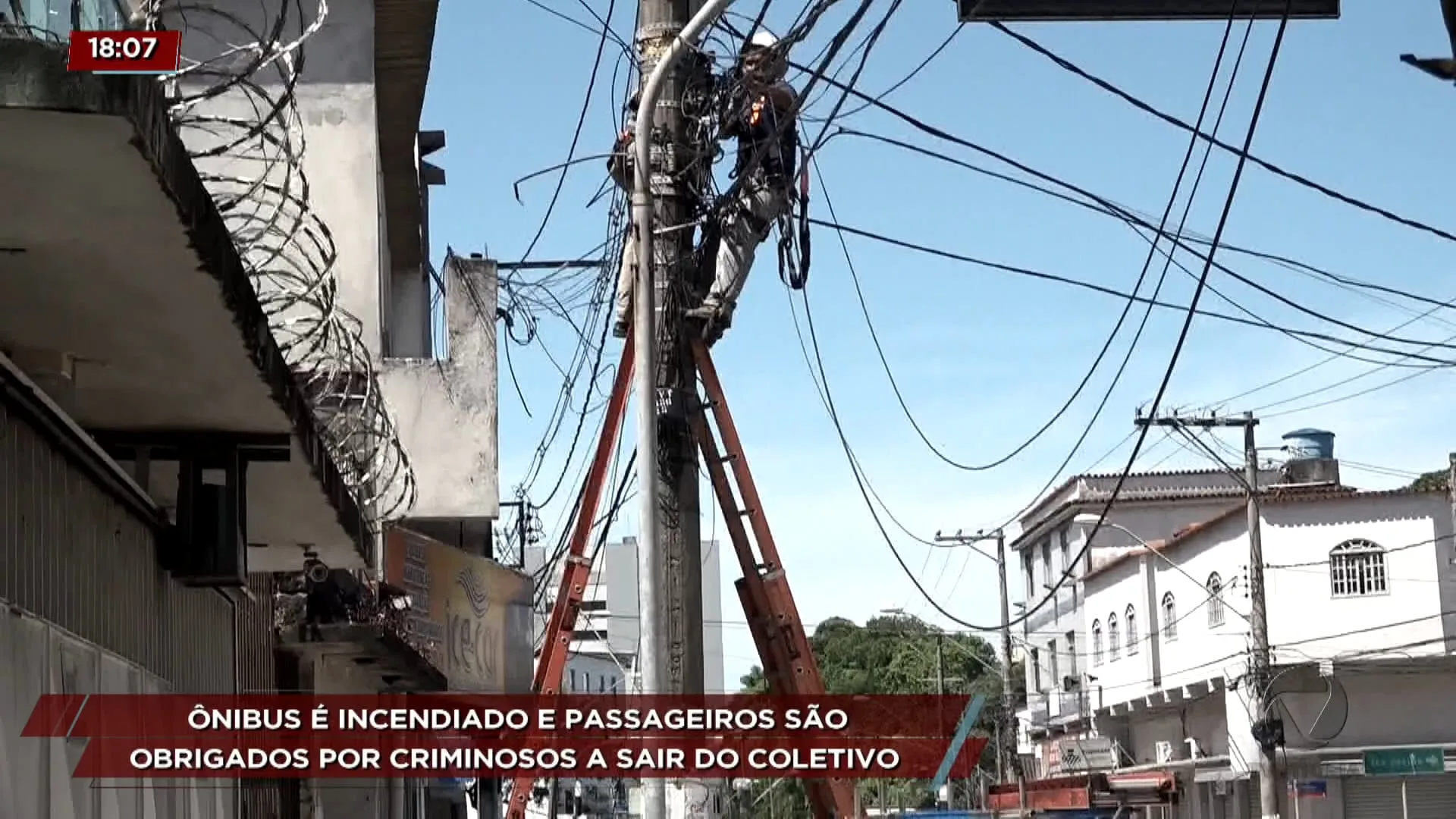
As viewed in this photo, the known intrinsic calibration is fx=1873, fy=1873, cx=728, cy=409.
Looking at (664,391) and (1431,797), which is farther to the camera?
(1431,797)

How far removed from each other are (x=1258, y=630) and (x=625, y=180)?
27.4m

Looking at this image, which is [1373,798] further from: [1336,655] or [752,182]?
[752,182]

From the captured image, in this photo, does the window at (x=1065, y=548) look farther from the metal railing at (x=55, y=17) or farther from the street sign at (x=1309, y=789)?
the metal railing at (x=55, y=17)

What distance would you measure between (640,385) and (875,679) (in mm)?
68317

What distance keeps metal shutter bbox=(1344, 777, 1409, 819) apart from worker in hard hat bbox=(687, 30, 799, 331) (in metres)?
29.8

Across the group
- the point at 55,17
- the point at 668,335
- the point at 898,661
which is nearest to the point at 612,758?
the point at 668,335

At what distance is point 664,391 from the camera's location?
38.2ft

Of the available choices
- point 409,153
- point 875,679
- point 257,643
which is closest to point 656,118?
point 257,643

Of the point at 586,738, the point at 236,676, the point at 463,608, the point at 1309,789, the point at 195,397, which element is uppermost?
the point at 195,397

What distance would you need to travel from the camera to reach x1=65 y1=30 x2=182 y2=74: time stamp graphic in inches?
175

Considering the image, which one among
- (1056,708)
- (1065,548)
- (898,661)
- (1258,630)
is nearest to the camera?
(1258,630)

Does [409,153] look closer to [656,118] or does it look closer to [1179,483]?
[656,118]

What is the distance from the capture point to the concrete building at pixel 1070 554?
179 ft

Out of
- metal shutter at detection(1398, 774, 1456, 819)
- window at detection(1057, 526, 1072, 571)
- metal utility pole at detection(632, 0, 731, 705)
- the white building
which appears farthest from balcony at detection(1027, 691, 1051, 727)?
metal utility pole at detection(632, 0, 731, 705)
